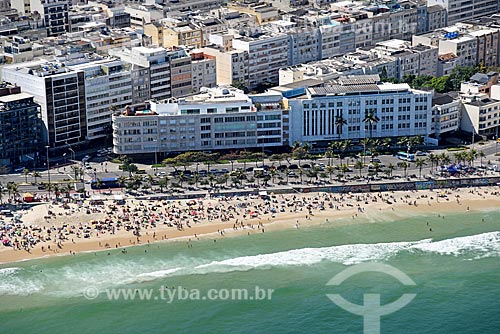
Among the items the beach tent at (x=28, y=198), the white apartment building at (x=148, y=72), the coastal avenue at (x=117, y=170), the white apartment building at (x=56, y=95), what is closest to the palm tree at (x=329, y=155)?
the coastal avenue at (x=117, y=170)

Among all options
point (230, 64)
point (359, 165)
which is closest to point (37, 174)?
point (359, 165)

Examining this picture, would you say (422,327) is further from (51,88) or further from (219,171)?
(51,88)

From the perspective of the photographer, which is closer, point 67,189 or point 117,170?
point 67,189

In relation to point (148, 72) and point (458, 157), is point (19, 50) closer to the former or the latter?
point (148, 72)

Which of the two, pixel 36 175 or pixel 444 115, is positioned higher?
pixel 444 115

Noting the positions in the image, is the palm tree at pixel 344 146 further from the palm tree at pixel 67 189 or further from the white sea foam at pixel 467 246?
the palm tree at pixel 67 189

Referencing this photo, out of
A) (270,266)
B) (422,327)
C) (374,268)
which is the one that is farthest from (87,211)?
(422,327)

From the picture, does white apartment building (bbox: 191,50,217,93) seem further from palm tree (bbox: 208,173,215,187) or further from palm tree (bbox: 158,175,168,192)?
palm tree (bbox: 158,175,168,192)
